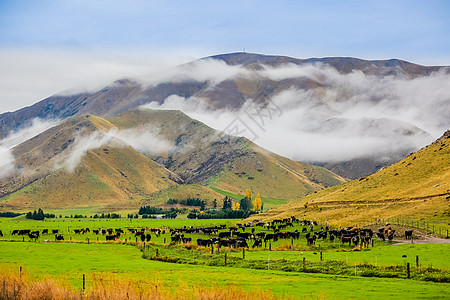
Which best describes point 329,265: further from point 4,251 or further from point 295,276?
point 4,251

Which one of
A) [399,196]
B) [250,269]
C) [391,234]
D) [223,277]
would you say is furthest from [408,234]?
[399,196]

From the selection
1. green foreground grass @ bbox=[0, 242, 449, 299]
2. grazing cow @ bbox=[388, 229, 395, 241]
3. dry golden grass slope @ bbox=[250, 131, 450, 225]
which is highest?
dry golden grass slope @ bbox=[250, 131, 450, 225]

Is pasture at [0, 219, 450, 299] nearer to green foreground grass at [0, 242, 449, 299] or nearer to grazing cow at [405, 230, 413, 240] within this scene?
green foreground grass at [0, 242, 449, 299]

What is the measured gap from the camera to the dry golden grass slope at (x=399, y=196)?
8962 cm

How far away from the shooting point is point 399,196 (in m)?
108

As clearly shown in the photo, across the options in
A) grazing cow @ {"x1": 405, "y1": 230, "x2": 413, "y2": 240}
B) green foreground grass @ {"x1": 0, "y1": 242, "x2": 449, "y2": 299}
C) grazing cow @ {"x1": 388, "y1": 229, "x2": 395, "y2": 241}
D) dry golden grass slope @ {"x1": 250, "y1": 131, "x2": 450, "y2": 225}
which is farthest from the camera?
dry golden grass slope @ {"x1": 250, "y1": 131, "x2": 450, "y2": 225}

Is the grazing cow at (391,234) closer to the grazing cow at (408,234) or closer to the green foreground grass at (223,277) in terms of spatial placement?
the grazing cow at (408,234)

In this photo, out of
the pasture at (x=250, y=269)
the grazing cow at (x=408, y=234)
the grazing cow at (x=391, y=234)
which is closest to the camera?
the pasture at (x=250, y=269)

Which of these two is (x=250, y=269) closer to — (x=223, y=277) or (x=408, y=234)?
(x=223, y=277)

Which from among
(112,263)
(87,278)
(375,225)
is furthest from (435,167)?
(87,278)

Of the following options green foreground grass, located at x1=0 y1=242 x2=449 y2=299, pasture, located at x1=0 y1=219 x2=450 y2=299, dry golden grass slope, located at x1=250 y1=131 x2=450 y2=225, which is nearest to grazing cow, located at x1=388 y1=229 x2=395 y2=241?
pasture, located at x1=0 y1=219 x2=450 y2=299

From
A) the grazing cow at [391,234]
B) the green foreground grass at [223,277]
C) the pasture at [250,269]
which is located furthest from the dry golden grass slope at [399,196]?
the green foreground grass at [223,277]

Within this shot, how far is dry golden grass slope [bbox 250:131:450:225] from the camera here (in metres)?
89.6

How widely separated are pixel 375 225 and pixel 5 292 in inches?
2675
